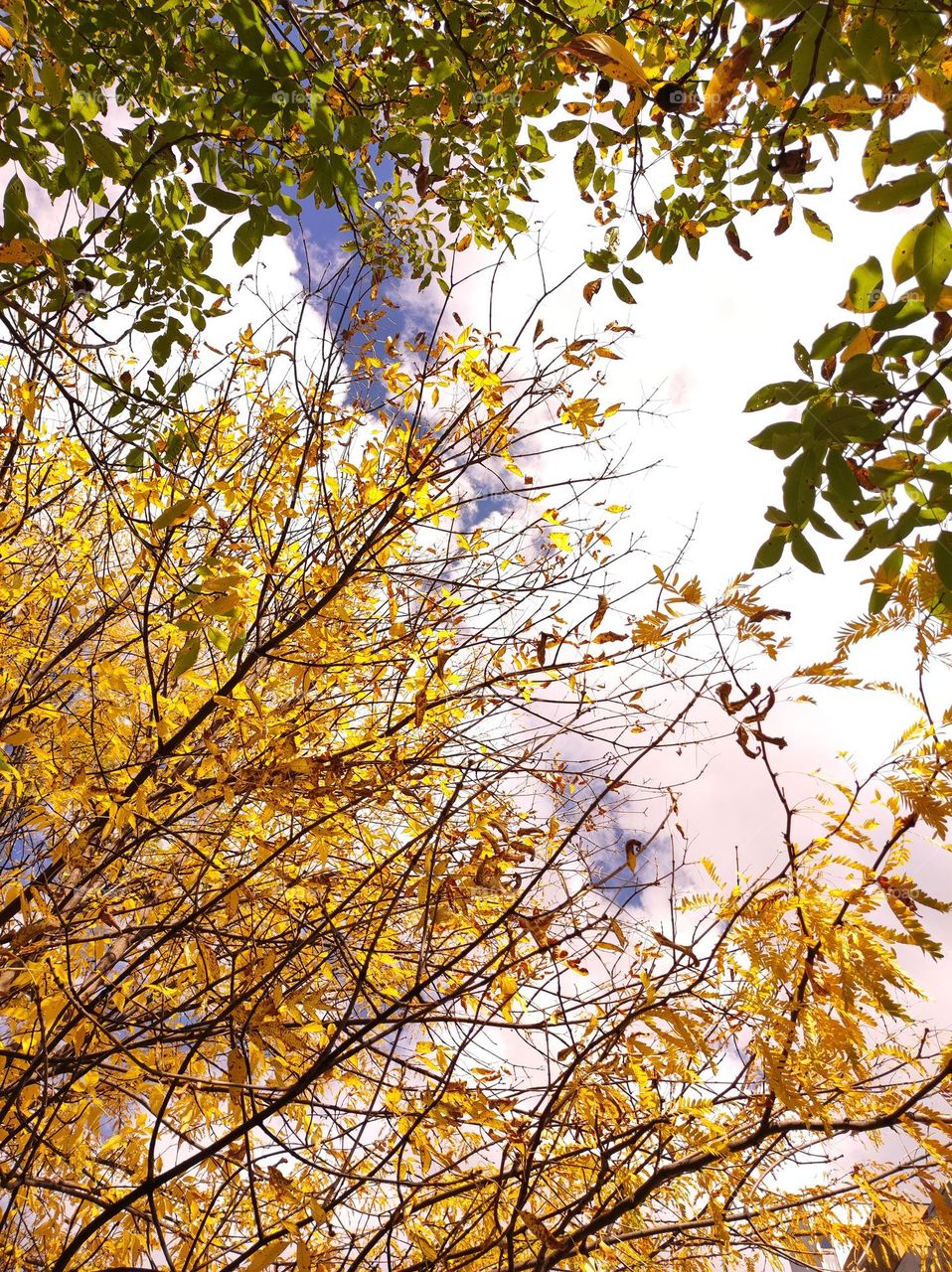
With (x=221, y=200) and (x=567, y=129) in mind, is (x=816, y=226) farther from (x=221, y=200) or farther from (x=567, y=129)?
(x=221, y=200)

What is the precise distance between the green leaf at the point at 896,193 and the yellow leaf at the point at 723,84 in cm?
41

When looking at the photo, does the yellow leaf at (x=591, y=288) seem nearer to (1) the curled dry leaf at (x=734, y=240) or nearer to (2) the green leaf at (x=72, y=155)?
(1) the curled dry leaf at (x=734, y=240)

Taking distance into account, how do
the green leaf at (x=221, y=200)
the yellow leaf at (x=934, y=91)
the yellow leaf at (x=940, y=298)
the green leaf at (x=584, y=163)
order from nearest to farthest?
the yellow leaf at (x=934, y=91) → the yellow leaf at (x=940, y=298) → the green leaf at (x=221, y=200) → the green leaf at (x=584, y=163)

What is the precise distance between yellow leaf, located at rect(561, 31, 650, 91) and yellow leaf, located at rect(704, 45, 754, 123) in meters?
0.28

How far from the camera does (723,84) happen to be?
4.05ft

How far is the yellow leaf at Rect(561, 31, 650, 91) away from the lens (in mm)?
983

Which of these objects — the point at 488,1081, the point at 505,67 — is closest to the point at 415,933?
the point at 488,1081

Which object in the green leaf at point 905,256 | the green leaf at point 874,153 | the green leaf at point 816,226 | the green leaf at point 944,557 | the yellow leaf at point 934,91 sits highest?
the green leaf at point 816,226

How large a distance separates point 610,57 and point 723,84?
37 centimetres

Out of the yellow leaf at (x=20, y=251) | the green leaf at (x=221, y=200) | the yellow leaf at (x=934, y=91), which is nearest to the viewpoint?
the yellow leaf at (x=934, y=91)

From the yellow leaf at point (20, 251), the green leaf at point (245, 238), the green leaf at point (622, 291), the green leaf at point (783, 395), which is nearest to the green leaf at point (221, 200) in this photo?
the green leaf at point (245, 238)

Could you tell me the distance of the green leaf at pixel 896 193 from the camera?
3.22 ft

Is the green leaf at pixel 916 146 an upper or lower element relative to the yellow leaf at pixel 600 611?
lower

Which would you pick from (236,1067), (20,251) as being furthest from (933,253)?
A: (236,1067)
